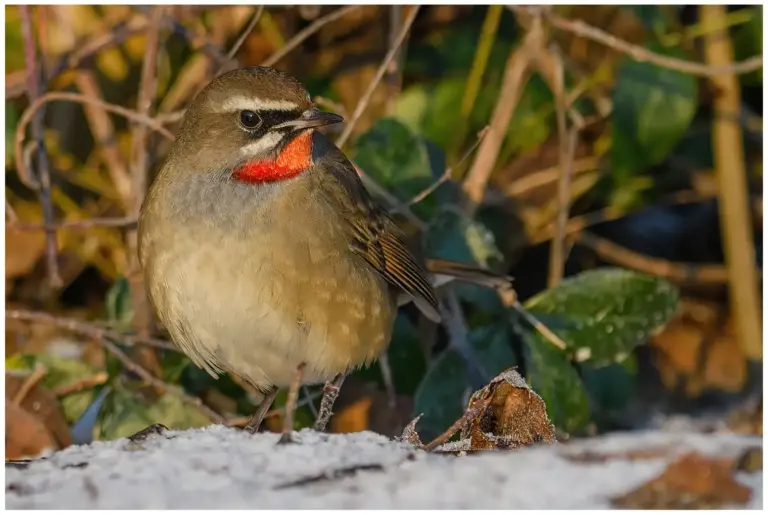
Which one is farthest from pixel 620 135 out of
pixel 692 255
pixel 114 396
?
pixel 114 396

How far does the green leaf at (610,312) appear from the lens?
13.7ft

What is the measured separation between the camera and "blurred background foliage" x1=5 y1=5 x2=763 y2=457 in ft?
13.9

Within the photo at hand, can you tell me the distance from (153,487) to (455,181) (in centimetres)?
252

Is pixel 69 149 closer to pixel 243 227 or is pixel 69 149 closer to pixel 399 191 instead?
pixel 399 191

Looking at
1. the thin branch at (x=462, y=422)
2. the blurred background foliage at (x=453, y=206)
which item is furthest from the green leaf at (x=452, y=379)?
the thin branch at (x=462, y=422)

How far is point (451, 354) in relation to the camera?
4250 millimetres

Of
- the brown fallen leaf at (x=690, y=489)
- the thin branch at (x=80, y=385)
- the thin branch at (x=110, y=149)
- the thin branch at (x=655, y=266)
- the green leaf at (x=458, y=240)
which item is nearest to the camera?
the brown fallen leaf at (x=690, y=489)

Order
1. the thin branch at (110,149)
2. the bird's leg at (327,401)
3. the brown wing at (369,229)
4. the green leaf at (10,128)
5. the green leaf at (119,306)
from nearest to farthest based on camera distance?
the brown wing at (369,229) < the bird's leg at (327,401) < the green leaf at (119,306) < the green leaf at (10,128) < the thin branch at (110,149)

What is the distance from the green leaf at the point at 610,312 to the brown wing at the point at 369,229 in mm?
516

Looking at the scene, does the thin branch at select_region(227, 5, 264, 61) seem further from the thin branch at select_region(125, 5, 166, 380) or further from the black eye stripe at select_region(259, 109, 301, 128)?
the black eye stripe at select_region(259, 109, 301, 128)

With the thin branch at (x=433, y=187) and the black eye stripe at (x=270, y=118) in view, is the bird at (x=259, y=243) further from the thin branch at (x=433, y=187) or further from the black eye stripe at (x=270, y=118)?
the thin branch at (x=433, y=187)

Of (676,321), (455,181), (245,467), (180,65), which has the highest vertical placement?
(180,65)

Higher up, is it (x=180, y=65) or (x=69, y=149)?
(x=180, y=65)

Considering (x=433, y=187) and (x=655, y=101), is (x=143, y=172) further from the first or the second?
(x=655, y=101)
